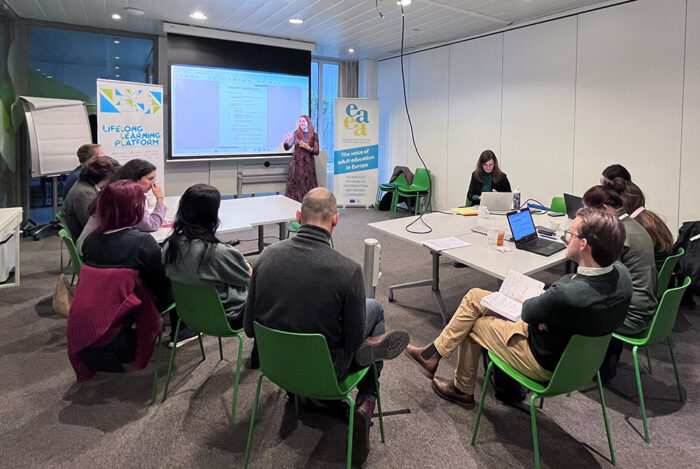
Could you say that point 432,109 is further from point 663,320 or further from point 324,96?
point 663,320

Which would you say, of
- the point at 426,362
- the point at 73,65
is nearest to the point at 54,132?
the point at 73,65

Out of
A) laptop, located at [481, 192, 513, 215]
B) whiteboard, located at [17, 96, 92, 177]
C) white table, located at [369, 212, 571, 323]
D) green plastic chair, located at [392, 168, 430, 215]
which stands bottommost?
white table, located at [369, 212, 571, 323]

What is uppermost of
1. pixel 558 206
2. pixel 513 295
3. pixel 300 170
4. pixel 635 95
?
pixel 635 95

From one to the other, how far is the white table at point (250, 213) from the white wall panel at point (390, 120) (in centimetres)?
430

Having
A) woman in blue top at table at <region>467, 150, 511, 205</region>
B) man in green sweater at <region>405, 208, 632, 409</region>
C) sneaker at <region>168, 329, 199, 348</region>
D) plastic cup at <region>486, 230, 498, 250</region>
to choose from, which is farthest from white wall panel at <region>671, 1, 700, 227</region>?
sneaker at <region>168, 329, 199, 348</region>

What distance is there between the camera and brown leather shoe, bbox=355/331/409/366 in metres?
1.90

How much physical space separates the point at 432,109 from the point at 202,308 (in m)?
6.33

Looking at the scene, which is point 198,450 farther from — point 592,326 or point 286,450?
point 592,326

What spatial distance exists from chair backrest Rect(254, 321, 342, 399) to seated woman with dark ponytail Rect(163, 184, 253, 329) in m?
0.59

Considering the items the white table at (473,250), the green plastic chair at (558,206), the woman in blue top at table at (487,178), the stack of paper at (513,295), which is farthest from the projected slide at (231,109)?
the stack of paper at (513,295)

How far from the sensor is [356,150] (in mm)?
8344

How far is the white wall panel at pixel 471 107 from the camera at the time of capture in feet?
21.5

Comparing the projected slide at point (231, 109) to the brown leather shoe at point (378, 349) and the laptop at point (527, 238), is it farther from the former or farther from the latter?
the brown leather shoe at point (378, 349)

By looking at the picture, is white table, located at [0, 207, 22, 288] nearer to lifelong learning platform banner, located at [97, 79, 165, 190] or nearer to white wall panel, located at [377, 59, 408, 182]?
lifelong learning platform banner, located at [97, 79, 165, 190]
